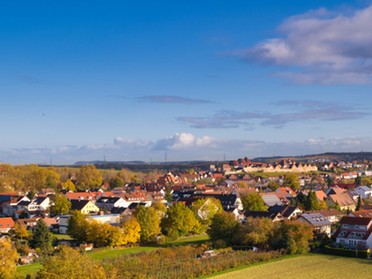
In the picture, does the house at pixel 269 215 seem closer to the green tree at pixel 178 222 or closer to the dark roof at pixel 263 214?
the dark roof at pixel 263 214

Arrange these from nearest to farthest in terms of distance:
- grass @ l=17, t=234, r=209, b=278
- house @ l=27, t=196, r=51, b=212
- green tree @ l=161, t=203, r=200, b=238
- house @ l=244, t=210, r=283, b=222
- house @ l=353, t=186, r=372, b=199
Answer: grass @ l=17, t=234, r=209, b=278 → green tree @ l=161, t=203, r=200, b=238 → house @ l=244, t=210, r=283, b=222 → house @ l=27, t=196, r=51, b=212 → house @ l=353, t=186, r=372, b=199

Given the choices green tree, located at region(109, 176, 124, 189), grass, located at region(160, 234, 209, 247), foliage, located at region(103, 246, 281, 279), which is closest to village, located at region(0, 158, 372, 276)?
green tree, located at region(109, 176, 124, 189)

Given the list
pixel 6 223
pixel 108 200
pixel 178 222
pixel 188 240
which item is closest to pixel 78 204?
pixel 108 200

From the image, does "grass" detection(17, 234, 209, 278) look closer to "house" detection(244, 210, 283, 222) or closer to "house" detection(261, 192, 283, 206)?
"house" detection(244, 210, 283, 222)

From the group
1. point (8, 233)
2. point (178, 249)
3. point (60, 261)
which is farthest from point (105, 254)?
point (60, 261)

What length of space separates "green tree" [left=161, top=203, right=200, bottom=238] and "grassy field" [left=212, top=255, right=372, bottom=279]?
10.5 meters

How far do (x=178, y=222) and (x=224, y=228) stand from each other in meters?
5.11

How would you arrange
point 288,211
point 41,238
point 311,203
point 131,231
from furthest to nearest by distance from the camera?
point 311,203, point 288,211, point 131,231, point 41,238

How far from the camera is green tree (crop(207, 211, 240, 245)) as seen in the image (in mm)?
33656

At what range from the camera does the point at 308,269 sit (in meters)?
26.6

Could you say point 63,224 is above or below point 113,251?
above

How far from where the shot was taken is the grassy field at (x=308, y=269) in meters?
25.2

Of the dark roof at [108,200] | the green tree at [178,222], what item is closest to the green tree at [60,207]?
the dark roof at [108,200]

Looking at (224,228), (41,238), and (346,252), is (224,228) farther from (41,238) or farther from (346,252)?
(41,238)
